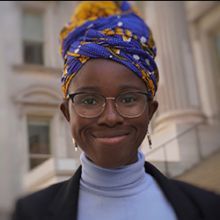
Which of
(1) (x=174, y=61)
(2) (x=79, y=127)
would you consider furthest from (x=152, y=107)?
(1) (x=174, y=61)

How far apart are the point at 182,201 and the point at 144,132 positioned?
0.22m

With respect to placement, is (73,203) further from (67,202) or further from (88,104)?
(88,104)

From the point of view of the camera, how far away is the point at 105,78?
1.38 meters

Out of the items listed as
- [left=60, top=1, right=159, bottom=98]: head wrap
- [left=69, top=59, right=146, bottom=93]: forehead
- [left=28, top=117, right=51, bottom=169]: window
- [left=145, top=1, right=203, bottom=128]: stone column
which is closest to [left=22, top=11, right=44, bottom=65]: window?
[left=28, top=117, right=51, bottom=169]: window

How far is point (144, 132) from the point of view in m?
1.43

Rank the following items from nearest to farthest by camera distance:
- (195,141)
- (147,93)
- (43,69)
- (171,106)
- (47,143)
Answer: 1. (147,93)
2. (195,141)
3. (171,106)
4. (47,143)
5. (43,69)

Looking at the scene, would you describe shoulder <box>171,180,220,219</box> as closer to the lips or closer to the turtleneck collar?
the turtleneck collar

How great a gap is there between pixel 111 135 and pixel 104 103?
84 millimetres

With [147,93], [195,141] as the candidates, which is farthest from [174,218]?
[195,141]

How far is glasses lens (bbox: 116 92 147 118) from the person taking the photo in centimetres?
136

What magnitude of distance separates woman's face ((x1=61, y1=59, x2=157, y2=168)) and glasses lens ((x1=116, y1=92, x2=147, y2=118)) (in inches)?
0.4

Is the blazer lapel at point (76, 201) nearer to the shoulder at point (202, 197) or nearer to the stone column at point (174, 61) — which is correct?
the shoulder at point (202, 197)

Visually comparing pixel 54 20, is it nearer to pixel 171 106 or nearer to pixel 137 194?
pixel 171 106

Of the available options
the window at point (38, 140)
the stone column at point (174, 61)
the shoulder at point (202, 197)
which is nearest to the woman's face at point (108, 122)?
the shoulder at point (202, 197)
